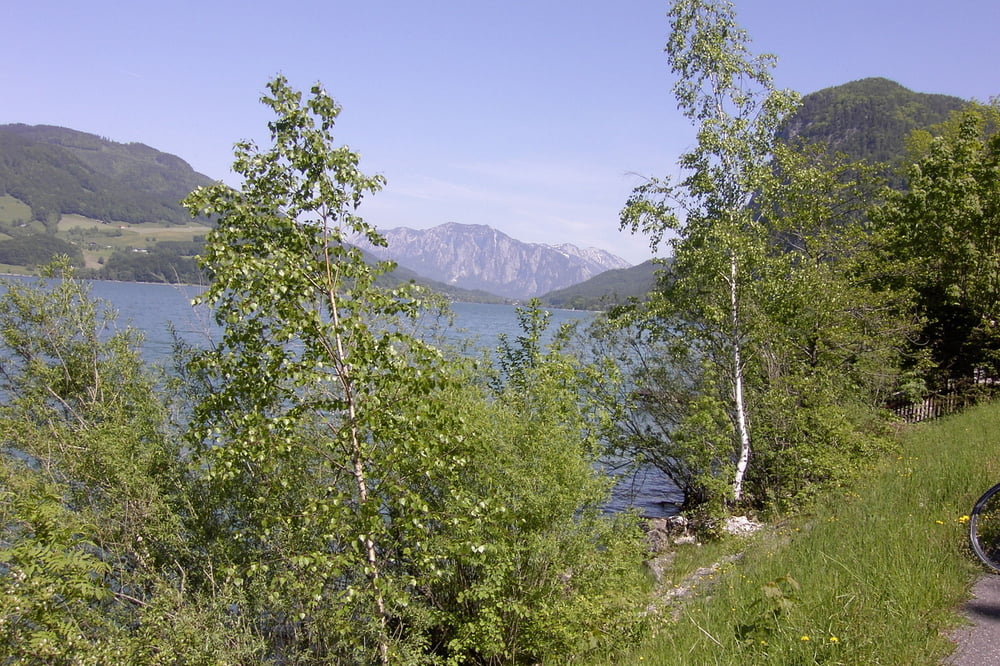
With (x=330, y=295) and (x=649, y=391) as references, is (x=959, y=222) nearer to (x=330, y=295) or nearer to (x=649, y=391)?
(x=649, y=391)

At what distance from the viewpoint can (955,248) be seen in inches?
804

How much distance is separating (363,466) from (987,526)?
271 inches

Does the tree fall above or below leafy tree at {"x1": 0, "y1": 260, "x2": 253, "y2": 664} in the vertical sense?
above

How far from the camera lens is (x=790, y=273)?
1572cm

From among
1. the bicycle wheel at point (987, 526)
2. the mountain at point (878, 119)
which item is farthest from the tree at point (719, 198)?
the mountain at point (878, 119)

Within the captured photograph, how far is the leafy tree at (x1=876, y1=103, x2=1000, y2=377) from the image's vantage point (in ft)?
64.1

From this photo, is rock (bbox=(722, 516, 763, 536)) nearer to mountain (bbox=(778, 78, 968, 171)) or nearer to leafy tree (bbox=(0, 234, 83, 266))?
mountain (bbox=(778, 78, 968, 171))

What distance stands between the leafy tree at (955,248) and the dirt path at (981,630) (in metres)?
16.9

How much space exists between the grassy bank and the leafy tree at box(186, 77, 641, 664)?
7.35 ft

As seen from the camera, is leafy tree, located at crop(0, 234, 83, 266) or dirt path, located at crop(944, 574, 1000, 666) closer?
dirt path, located at crop(944, 574, 1000, 666)

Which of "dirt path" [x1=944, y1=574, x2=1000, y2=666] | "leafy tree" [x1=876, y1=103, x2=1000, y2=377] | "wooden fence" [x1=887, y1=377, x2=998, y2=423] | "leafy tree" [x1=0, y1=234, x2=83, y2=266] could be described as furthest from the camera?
"leafy tree" [x1=0, y1=234, x2=83, y2=266]

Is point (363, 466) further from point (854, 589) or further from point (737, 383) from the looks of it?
point (737, 383)

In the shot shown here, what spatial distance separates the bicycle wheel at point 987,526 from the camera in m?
6.06

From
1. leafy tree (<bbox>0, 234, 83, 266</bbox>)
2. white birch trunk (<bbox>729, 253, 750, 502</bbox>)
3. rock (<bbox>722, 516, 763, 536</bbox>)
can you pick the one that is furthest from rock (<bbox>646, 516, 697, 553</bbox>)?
leafy tree (<bbox>0, 234, 83, 266</bbox>)
